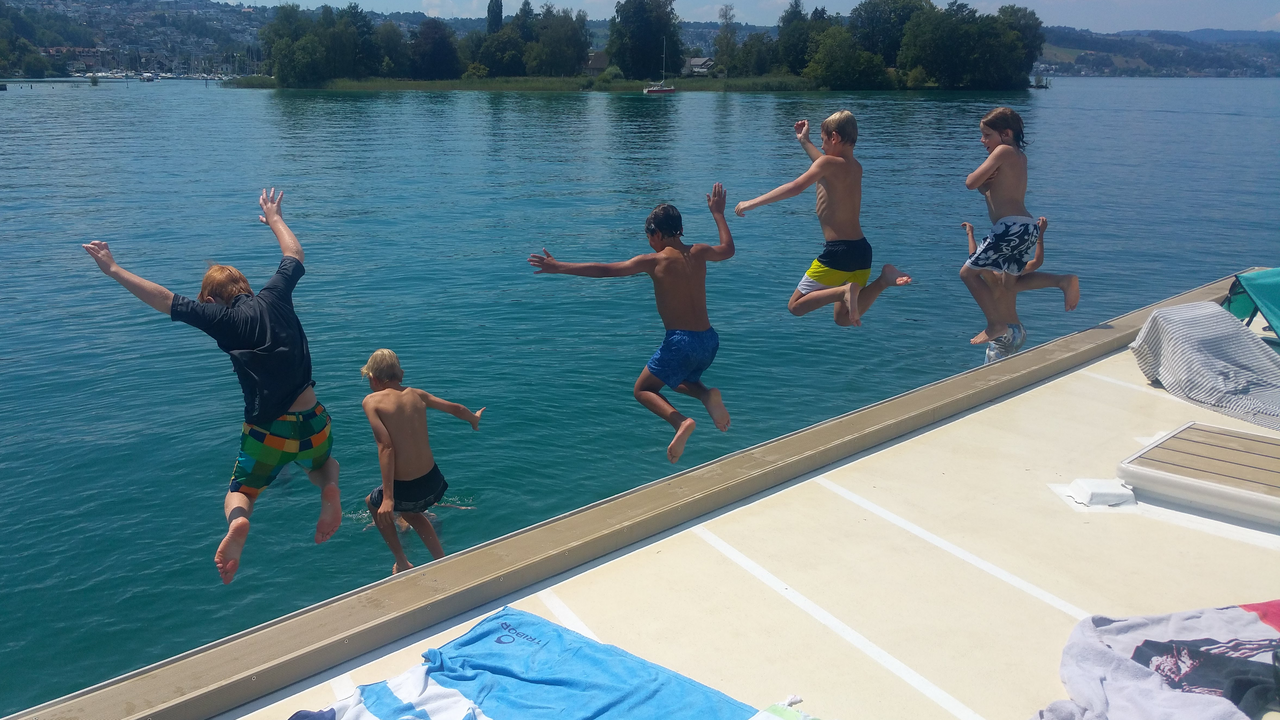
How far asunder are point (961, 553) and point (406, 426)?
3501 mm

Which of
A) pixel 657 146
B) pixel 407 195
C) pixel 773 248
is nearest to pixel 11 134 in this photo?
pixel 407 195

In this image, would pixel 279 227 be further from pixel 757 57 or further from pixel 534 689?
pixel 757 57

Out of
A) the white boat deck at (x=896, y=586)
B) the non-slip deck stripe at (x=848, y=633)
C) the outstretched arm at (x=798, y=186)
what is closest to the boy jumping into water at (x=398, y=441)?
the white boat deck at (x=896, y=586)

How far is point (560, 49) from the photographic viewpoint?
108812 mm

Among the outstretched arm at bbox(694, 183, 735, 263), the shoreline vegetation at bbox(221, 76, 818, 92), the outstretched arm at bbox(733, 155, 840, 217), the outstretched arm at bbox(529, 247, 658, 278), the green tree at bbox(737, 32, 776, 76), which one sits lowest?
the outstretched arm at bbox(529, 247, 658, 278)

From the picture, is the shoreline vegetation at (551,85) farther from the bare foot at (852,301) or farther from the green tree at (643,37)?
the bare foot at (852,301)

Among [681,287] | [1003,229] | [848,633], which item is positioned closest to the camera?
[848,633]

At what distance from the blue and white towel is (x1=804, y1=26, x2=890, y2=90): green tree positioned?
311ft

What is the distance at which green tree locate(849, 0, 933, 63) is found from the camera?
105 m

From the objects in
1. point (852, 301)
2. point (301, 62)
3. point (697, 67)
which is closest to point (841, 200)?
point (852, 301)

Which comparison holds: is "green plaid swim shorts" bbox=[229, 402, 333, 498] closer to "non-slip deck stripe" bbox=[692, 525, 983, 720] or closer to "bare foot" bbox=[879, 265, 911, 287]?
"non-slip deck stripe" bbox=[692, 525, 983, 720]

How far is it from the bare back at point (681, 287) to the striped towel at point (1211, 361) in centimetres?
414

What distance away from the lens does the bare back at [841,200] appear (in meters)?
7.55

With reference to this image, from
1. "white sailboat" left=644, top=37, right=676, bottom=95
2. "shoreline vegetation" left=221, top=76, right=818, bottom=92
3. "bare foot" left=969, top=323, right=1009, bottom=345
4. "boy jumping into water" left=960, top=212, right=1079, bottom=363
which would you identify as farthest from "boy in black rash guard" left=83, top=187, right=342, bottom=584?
"white sailboat" left=644, top=37, right=676, bottom=95
